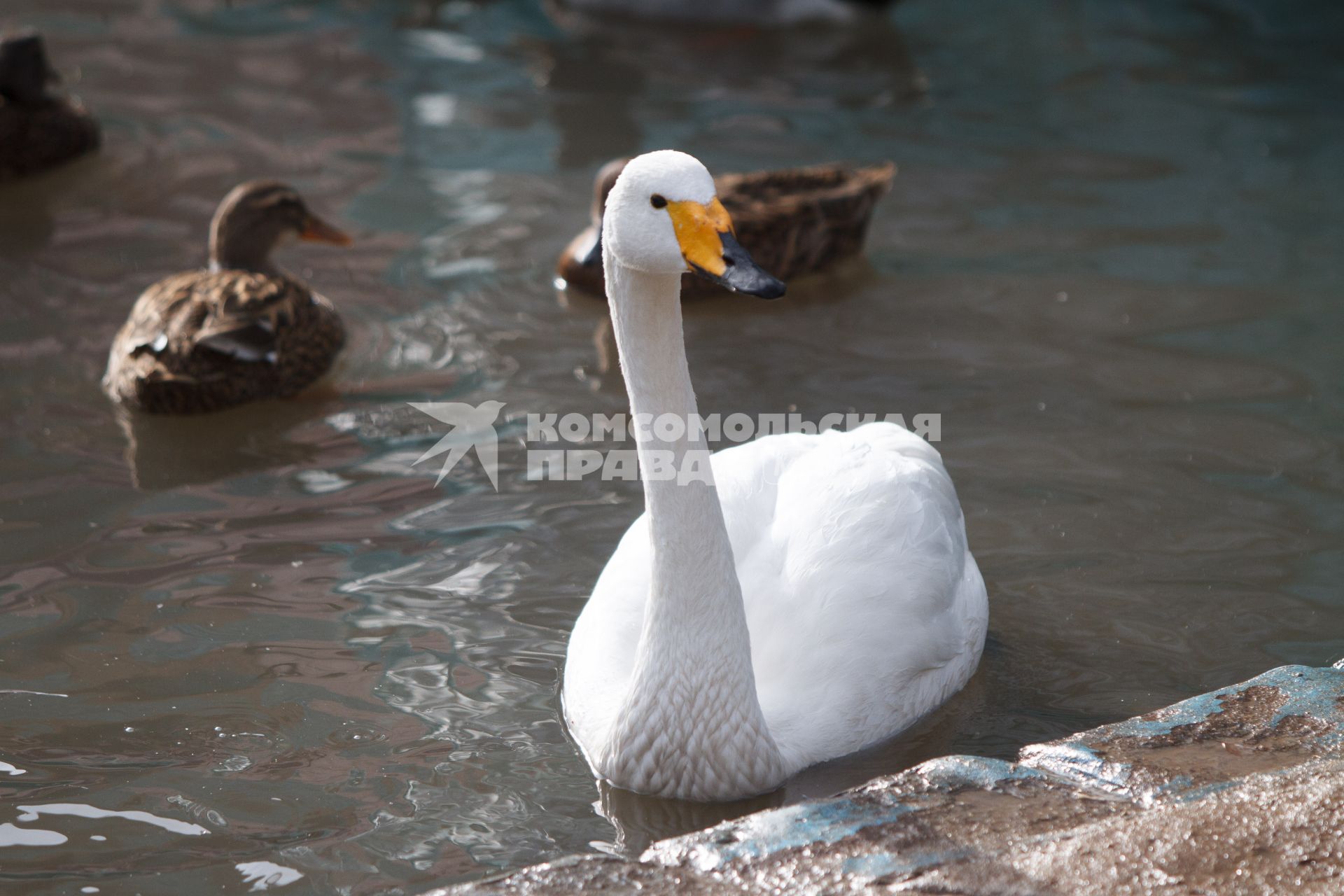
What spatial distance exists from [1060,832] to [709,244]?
1.45 m

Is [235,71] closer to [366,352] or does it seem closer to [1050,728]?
[366,352]

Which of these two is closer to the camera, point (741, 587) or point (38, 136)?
point (741, 587)

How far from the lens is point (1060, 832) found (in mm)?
3090

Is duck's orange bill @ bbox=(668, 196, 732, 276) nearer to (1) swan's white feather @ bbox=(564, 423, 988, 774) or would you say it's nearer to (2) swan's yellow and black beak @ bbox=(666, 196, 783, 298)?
(2) swan's yellow and black beak @ bbox=(666, 196, 783, 298)

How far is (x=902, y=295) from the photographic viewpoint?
7.31m

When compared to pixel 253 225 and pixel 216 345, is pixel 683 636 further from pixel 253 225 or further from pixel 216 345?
pixel 253 225

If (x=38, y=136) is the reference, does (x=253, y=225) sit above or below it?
below

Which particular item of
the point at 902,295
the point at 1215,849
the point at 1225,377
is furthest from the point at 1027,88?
the point at 1215,849

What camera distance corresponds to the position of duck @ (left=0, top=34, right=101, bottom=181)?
29.0 feet

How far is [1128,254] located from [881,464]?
12.9ft

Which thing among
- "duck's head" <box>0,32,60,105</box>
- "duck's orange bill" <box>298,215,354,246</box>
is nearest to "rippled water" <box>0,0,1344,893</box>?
"duck's orange bill" <box>298,215,354,246</box>

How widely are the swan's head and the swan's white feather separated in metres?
1.02

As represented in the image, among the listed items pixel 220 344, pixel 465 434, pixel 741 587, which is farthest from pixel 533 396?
pixel 741 587

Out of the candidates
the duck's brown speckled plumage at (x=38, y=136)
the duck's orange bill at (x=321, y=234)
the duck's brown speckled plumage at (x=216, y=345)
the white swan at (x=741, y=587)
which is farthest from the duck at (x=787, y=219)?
the duck's brown speckled plumage at (x=38, y=136)
